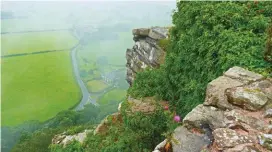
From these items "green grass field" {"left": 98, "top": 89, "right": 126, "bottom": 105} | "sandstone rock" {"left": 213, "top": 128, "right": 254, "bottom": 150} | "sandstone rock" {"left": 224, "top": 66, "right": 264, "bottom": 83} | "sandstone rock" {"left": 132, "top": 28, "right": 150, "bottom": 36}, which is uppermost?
"sandstone rock" {"left": 224, "top": 66, "right": 264, "bottom": 83}

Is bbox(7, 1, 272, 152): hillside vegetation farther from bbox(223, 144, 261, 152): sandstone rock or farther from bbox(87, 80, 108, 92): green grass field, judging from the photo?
bbox(87, 80, 108, 92): green grass field

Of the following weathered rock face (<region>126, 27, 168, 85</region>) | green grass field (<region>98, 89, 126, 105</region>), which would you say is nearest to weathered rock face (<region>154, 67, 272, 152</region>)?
weathered rock face (<region>126, 27, 168, 85</region>)

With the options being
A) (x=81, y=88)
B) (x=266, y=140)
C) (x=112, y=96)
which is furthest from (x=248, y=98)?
(x=81, y=88)

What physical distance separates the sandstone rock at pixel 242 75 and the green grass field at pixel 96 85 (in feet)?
280

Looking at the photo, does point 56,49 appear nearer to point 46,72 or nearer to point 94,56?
point 94,56

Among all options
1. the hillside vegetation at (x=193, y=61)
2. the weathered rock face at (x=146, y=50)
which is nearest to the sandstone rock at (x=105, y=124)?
the hillside vegetation at (x=193, y=61)

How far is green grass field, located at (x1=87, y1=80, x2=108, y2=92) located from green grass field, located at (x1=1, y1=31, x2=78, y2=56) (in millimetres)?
39839

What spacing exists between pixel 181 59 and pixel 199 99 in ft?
12.2

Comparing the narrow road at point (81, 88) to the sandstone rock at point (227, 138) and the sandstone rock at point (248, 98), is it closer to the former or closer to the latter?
the sandstone rock at point (248, 98)

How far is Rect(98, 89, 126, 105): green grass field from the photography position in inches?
3359

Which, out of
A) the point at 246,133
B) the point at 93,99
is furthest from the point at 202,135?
the point at 93,99

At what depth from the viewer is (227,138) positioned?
7055 millimetres

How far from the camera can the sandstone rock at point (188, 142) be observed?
25.1 feet

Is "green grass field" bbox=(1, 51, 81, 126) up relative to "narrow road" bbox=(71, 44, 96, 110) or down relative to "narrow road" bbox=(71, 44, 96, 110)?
up
